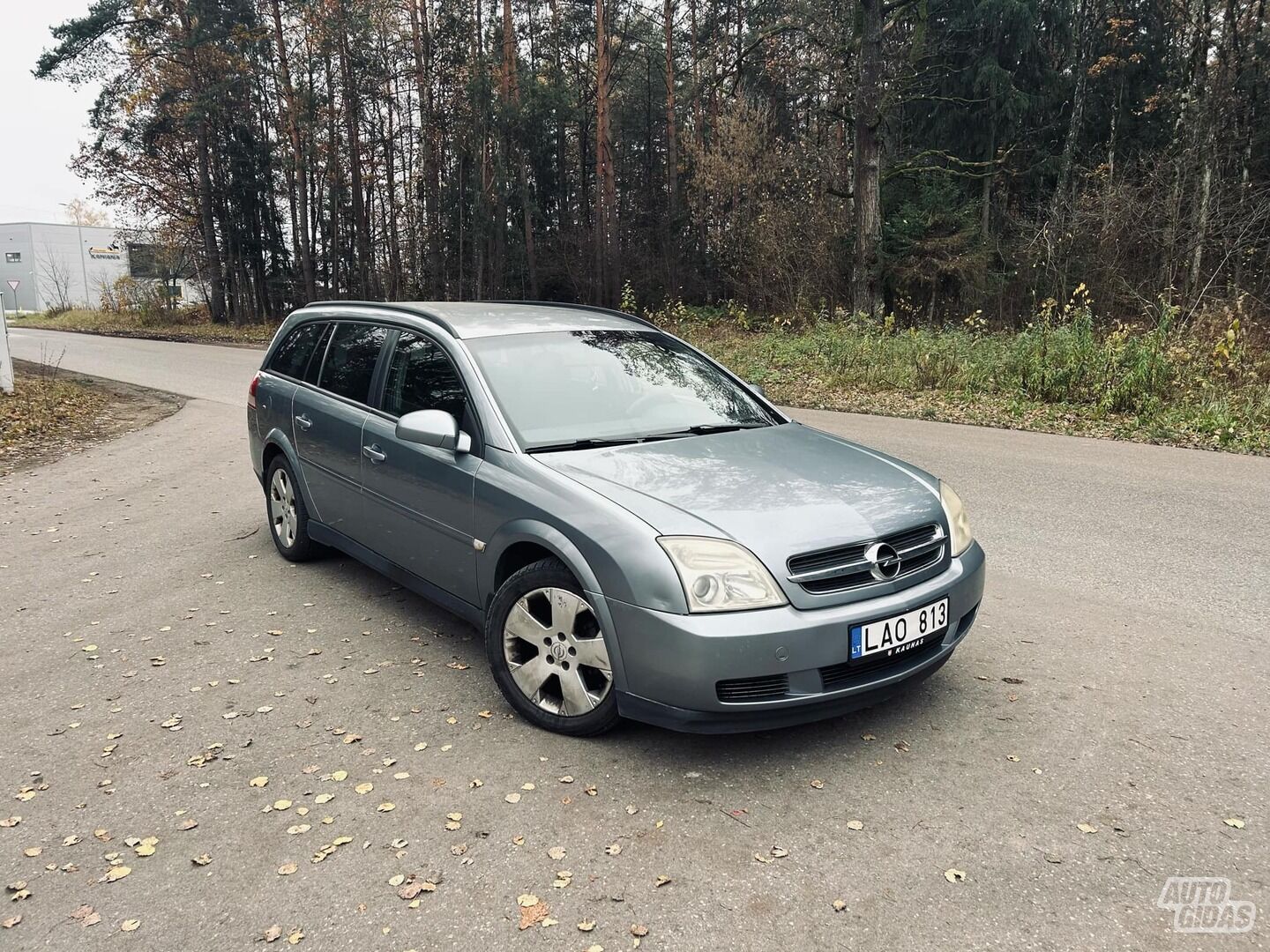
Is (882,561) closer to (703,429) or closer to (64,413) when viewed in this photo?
(703,429)

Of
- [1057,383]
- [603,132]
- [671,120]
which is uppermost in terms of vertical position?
[671,120]

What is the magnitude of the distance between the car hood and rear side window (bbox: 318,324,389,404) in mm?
1722

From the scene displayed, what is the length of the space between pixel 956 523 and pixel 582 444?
165 centimetres

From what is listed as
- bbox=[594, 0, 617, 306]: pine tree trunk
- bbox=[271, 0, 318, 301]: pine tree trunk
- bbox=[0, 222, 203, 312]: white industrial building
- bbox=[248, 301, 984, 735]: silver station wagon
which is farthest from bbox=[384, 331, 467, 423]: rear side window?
bbox=[0, 222, 203, 312]: white industrial building

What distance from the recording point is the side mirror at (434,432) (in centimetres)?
405

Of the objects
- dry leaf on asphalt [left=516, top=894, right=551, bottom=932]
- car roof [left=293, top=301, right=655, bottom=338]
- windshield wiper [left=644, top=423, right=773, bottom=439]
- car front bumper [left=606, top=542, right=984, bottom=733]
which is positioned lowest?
dry leaf on asphalt [left=516, top=894, right=551, bottom=932]

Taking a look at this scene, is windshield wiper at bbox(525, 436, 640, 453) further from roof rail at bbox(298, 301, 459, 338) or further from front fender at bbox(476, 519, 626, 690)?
roof rail at bbox(298, 301, 459, 338)

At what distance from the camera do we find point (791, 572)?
320 centimetres

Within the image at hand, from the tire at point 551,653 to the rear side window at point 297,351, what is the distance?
2849mm

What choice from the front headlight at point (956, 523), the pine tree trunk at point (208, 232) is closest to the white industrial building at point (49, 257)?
the pine tree trunk at point (208, 232)

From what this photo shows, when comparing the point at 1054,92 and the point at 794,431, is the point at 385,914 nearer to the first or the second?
the point at 794,431

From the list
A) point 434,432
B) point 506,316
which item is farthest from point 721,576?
point 506,316

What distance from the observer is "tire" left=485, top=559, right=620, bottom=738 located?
136 inches

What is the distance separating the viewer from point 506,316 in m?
4.98
